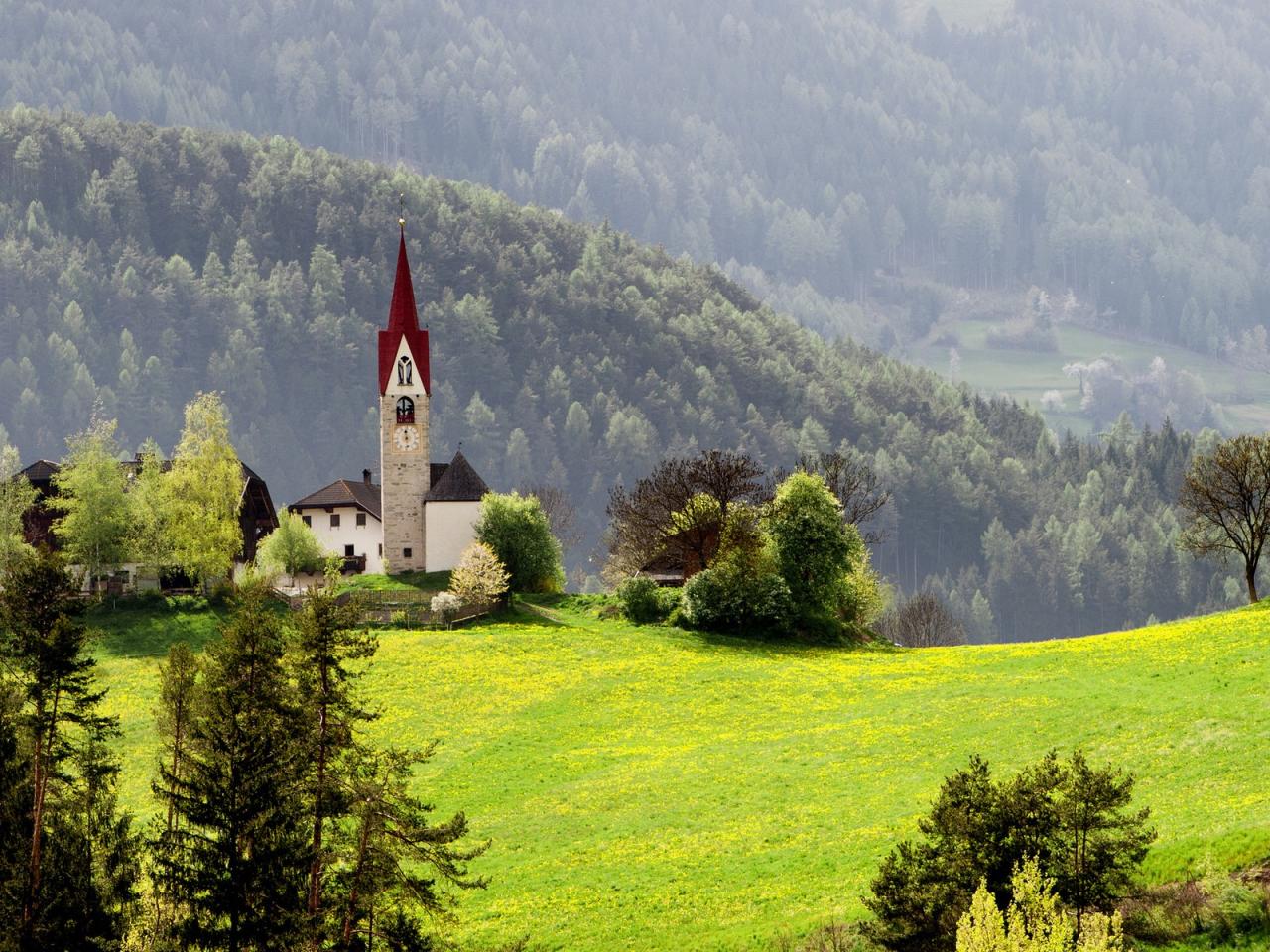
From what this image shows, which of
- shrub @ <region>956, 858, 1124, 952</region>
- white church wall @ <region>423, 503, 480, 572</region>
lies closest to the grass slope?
shrub @ <region>956, 858, 1124, 952</region>

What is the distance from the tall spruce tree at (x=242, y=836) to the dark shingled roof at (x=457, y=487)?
71.9m

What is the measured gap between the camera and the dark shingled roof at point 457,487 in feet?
378

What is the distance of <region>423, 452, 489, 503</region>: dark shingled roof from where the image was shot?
11519 cm

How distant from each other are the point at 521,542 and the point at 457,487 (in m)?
13.0

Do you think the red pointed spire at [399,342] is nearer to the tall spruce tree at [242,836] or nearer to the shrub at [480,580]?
the shrub at [480,580]

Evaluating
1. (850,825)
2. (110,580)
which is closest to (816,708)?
(850,825)

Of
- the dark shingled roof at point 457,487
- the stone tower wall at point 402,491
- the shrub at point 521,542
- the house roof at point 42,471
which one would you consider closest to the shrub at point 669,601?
the shrub at point 521,542

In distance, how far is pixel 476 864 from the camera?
174ft

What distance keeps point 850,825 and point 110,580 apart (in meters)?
55.0

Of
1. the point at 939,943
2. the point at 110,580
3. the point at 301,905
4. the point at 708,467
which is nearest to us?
the point at 939,943

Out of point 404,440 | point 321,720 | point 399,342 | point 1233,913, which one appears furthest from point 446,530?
point 1233,913

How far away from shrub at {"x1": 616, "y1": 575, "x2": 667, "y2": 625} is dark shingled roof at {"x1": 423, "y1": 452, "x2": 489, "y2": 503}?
2297 cm

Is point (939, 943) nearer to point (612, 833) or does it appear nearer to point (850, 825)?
point (850, 825)

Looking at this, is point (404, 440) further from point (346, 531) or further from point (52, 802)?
point (52, 802)
